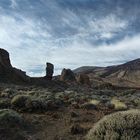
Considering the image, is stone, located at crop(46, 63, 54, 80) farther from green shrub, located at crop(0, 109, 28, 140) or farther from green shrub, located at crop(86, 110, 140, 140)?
green shrub, located at crop(86, 110, 140, 140)

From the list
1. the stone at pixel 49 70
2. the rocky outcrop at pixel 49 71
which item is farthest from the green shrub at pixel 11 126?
the stone at pixel 49 70

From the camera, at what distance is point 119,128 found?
9.68m

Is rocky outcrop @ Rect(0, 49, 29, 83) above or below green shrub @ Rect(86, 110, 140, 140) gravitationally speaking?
above

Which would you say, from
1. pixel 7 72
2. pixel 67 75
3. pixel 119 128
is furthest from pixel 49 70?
pixel 119 128

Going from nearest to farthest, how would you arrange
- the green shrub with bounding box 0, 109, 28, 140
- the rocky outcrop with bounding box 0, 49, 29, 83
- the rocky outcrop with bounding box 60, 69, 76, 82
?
the green shrub with bounding box 0, 109, 28, 140, the rocky outcrop with bounding box 0, 49, 29, 83, the rocky outcrop with bounding box 60, 69, 76, 82

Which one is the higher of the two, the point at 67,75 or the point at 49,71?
the point at 49,71

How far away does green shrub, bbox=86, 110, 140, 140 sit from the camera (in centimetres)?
941

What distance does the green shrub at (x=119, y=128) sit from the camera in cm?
941

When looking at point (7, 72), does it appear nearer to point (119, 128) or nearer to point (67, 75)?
point (67, 75)

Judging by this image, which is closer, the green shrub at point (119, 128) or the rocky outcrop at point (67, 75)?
the green shrub at point (119, 128)

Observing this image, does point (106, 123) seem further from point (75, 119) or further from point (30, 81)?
point (30, 81)

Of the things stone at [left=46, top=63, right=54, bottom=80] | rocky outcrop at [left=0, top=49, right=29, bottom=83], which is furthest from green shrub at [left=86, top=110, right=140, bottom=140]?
stone at [left=46, top=63, right=54, bottom=80]

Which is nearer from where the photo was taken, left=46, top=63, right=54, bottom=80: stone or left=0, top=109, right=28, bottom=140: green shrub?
left=0, top=109, right=28, bottom=140: green shrub

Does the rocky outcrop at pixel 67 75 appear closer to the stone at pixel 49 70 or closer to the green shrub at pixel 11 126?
the stone at pixel 49 70
